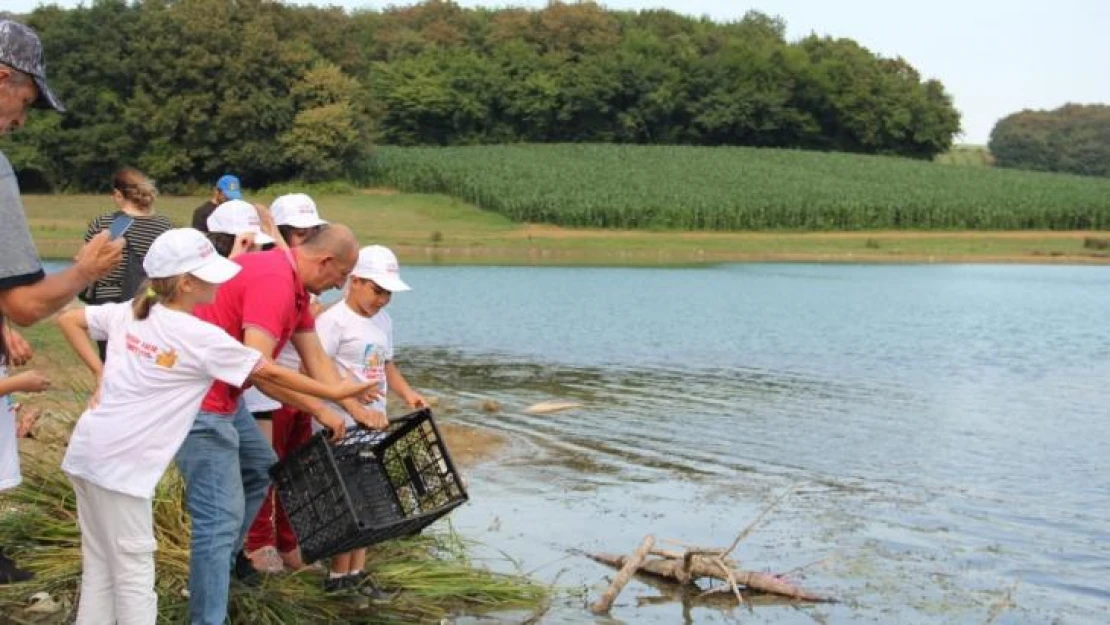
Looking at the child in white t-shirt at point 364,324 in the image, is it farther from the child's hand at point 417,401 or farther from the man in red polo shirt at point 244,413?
the man in red polo shirt at point 244,413

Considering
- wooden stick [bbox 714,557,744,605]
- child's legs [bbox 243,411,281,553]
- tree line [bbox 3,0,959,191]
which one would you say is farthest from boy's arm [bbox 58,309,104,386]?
tree line [bbox 3,0,959,191]

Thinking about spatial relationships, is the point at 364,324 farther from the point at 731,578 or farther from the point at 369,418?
the point at 731,578

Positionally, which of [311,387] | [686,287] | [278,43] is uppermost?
[278,43]

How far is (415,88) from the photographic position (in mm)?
96625

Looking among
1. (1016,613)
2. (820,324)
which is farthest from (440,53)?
(1016,613)

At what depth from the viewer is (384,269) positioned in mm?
7195

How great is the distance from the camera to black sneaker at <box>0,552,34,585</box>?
6.66 metres

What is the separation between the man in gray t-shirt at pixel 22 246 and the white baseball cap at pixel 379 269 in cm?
220

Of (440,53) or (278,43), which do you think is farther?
(440,53)

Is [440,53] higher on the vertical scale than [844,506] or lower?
higher

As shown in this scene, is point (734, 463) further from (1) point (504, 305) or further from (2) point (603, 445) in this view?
(1) point (504, 305)

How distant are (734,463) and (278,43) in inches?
2325

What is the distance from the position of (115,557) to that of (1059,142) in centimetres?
14738

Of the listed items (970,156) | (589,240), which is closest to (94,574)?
(589,240)
